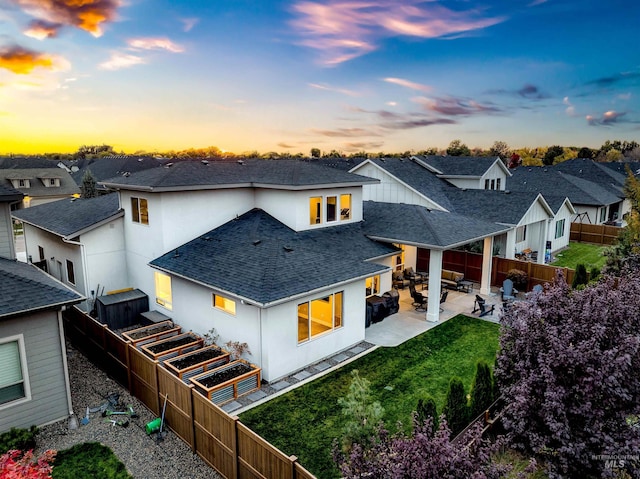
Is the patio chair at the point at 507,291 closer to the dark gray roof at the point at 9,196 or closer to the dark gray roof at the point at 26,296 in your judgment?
the dark gray roof at the point at 26,296

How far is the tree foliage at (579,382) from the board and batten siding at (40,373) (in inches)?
405

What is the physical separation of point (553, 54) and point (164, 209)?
32951mm

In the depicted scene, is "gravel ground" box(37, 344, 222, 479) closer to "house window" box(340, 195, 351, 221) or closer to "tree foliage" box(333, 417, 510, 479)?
"tree foliage" box(333, 417, 510, 479)

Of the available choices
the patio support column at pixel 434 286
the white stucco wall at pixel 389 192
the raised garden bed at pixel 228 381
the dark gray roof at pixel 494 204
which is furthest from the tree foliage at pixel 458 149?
the raised garden bed at pixel 228 381

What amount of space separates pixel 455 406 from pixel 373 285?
31.2 ft

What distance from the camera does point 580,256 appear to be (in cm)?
2739

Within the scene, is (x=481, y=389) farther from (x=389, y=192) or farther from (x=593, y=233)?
(x=593, y=233)

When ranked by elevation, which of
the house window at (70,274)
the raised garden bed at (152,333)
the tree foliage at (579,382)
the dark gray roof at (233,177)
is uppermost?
the dark gray roof at (233,177)

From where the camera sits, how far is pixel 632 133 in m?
52.7

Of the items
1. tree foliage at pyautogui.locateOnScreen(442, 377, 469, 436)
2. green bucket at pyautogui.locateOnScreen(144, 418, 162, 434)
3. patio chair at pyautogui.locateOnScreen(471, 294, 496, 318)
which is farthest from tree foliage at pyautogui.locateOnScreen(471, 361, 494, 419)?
patio chair at pyautogui.locateOnScreen(471, 294, 496, 318)

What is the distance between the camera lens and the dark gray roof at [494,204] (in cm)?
2197

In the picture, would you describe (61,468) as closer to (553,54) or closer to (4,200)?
(4,200)

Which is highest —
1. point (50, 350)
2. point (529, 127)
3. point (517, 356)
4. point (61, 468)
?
point (529, 127)

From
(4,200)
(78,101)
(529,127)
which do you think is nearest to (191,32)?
(78,101)
